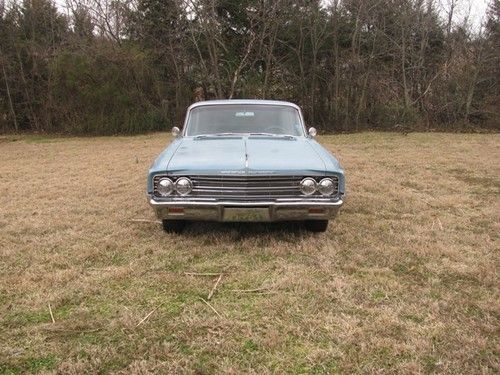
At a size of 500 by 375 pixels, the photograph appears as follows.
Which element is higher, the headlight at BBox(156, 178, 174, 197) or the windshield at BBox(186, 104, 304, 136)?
the windshield at BBox(186, 104, 304, 136)

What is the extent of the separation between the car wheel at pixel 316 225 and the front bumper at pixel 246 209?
1.48 ft

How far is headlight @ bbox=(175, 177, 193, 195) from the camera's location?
4242 millimetres

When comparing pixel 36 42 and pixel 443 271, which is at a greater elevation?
pixel 36 42

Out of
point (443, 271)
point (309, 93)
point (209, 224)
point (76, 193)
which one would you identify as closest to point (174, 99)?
point (309, 93)

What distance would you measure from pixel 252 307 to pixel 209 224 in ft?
6.76

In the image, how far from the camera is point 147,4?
2103 centimetres

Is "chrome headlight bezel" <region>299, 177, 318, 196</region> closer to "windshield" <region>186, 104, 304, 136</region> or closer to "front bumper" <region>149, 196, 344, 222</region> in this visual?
"front bumper" <region>149, 196, 344, 222</region>

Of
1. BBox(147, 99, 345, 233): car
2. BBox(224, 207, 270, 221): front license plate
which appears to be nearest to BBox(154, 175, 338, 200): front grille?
BBox(147, 99, 345, 233): car

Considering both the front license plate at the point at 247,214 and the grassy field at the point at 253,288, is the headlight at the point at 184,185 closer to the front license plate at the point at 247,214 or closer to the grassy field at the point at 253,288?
the front license plate at the point at 247,214

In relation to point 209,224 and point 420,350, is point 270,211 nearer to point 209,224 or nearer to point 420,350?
point 209,224

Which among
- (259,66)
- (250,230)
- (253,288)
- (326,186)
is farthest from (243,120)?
(259,66)

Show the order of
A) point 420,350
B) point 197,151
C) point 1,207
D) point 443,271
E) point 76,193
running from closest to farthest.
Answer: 1. point 420,350
2. point 443,271
3. point 197,151
4. point 1,207
5. point 76,193

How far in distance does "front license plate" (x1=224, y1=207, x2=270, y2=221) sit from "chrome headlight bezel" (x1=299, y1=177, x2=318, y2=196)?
15.4 inches

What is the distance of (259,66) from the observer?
2164 cm
